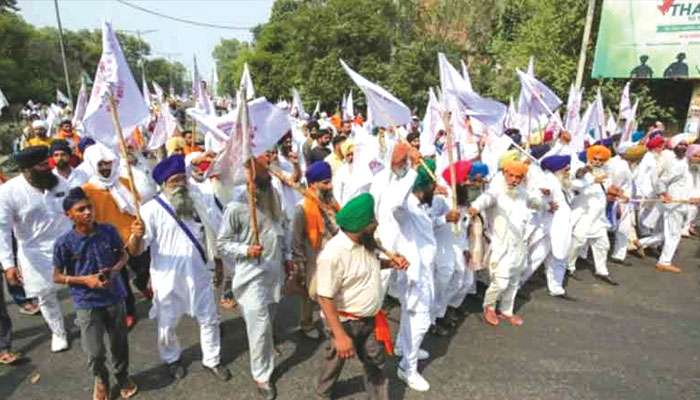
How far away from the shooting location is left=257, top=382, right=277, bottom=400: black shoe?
3682 mm

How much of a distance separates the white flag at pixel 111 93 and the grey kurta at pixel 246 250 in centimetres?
122

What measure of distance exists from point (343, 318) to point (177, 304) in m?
1.57

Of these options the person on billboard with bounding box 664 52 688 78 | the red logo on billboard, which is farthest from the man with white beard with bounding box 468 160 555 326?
the red logo on billboard

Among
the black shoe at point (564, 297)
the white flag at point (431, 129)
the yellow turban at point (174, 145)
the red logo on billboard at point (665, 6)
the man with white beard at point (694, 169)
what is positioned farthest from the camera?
the red logo on billboard at point (665, 6)

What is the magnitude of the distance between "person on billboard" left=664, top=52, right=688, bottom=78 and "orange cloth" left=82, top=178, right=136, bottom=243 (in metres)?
16.6

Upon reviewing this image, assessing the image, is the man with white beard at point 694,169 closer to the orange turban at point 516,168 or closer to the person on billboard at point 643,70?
the orange turban at point 516,168

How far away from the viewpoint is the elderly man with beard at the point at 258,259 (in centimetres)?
346

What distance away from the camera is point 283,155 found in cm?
608

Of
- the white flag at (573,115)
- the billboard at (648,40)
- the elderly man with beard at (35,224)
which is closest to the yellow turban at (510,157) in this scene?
the white flag at (573,115)

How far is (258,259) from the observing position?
3523 millimetres

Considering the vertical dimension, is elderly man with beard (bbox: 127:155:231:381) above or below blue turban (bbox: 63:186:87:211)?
below

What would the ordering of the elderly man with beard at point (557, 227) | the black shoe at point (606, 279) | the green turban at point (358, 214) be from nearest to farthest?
the green turban at point (358, 214) → the elderly man with beard at point (557, 227) → the black shoe at point (606, 279)

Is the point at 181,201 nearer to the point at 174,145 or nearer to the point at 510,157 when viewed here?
the point at 510,157

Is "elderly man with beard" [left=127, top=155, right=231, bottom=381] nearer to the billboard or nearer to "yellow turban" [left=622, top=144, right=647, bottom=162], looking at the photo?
"yellow turban" [left=622, top=144, right=647, bottom=162]
